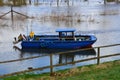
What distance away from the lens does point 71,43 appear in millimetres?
38094

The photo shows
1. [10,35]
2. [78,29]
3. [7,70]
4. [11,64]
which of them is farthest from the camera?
[78,29]

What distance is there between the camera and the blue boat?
125 feet

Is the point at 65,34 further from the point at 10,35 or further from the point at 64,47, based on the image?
the point at 10,35

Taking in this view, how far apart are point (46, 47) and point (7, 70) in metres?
15.0

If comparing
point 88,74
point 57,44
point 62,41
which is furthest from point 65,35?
point 88,74

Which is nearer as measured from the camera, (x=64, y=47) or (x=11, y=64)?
(x=11, y=64)

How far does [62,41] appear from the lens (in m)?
38.3

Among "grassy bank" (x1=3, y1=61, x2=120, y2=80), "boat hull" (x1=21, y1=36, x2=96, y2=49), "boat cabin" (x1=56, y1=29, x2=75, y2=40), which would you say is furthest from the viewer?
"boat cabin" (x1=56, y1=29, x2=75, y2=40)

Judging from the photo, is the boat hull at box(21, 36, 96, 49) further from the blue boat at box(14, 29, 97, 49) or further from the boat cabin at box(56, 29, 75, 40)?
the boat cabin at box(56, 29, 75, 40)

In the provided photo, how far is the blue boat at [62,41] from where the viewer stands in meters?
38.2

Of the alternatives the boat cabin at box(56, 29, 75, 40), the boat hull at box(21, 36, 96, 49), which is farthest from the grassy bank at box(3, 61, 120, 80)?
the boat cabin at box(56, 29, 75, 40)

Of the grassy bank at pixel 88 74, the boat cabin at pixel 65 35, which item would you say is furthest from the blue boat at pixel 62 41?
the grassy bank at pixel 88 74

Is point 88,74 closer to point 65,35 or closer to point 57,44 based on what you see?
point 57,44

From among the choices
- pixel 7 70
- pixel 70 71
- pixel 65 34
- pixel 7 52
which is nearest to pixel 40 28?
pixel 65 34
